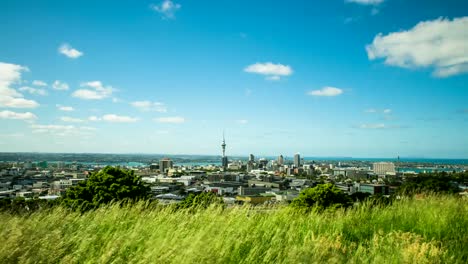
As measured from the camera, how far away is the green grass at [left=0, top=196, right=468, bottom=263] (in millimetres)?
3020

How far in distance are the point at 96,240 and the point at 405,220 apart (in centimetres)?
525

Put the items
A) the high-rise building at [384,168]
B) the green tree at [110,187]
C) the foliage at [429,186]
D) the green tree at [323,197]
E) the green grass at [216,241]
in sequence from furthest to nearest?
the high-rise building at [384,168], the green tree at [323,197], the green tree at [110,187], the foliage at [429,186], the green grass at [216,241]

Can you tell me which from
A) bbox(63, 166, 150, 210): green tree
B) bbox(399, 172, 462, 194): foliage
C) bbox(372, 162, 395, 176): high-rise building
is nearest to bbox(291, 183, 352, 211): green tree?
bbox(399, 172, 462, 194): foliage

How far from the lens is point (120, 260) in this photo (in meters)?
2.94

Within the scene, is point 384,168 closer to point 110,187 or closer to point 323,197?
point 323,197

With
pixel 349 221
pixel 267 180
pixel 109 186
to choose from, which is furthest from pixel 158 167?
pixel 349 221

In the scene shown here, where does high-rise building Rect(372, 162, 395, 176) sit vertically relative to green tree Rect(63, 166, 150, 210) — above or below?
below

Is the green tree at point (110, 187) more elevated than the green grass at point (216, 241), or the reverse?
the green grass at point (216, 241)

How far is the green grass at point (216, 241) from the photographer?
302cm

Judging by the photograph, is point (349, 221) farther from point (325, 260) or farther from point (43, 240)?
point (43, 240)

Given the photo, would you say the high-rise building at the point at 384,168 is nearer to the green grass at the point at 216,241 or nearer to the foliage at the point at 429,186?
the foliage at the point at 429,186

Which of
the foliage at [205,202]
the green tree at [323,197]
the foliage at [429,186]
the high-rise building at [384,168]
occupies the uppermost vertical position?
the foliage at [205,202]

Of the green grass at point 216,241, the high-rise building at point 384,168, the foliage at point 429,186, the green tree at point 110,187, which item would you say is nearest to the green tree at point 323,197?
the foliage at point 429,186

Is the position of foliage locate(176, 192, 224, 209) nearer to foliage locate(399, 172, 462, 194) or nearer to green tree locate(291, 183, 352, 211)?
foliage locate(399, 172, 462, 194)
